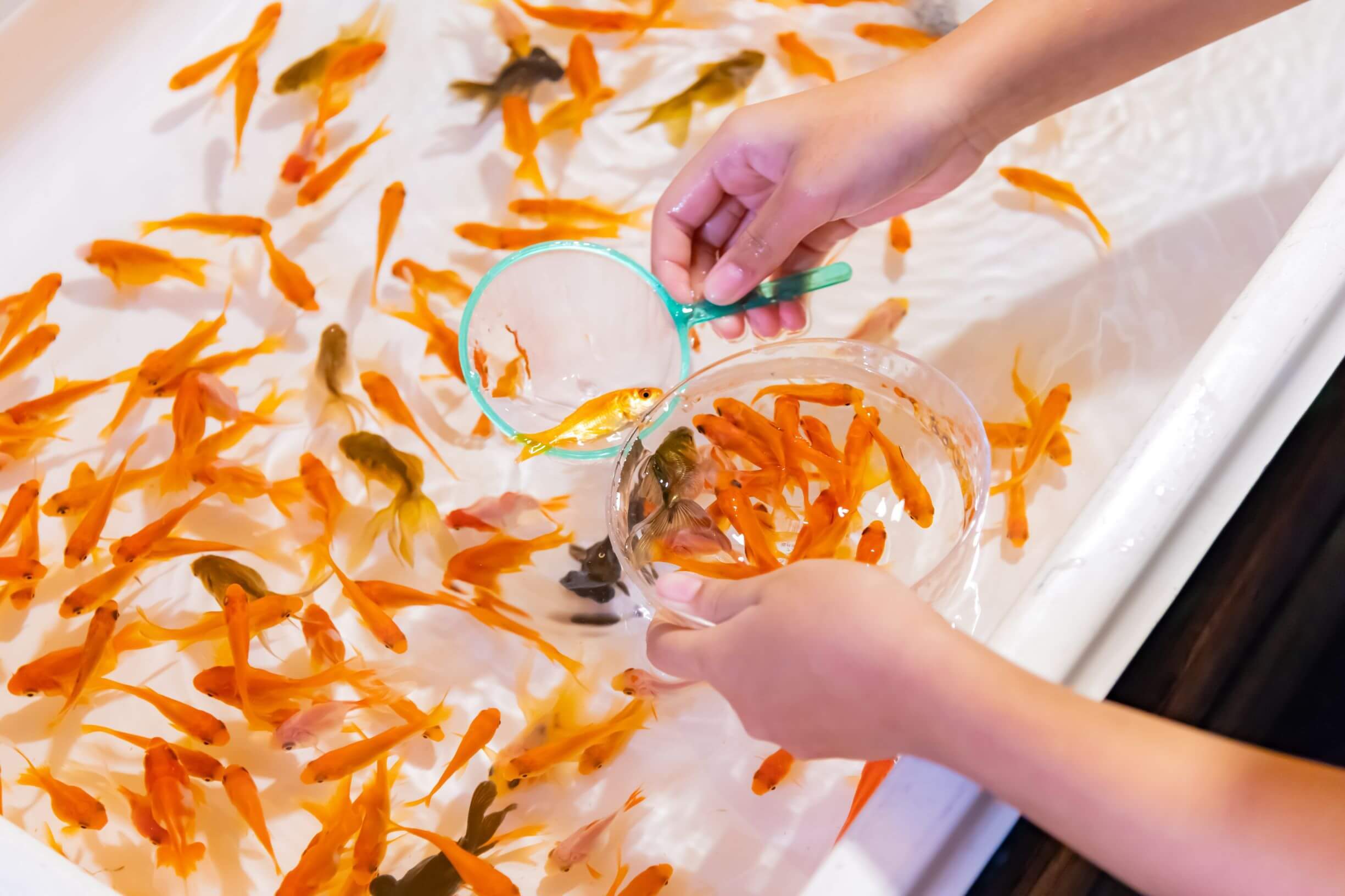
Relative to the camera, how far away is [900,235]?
1218 millimetres

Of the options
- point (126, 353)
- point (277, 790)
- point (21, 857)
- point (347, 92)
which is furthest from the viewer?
point (347, 92)

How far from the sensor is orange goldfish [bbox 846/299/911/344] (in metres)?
1.17

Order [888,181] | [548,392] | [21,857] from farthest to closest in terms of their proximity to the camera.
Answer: [548,392], [888,181], [21,857]

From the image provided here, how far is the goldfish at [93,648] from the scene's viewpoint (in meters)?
1.00

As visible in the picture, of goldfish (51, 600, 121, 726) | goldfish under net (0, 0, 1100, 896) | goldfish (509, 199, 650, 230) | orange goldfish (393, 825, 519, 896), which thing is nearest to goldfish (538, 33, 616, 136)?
goldfish under net (0, 0, 1100, 896)

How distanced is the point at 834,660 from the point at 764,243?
0.45 m

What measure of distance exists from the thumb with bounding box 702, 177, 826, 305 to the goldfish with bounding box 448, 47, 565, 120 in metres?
0.56

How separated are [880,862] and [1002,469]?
601mm

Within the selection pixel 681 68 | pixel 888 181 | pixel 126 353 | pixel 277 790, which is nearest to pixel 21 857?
pixel 277 790

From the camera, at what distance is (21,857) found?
0.68 m

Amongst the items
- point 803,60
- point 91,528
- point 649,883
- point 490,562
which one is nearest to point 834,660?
point 649,883

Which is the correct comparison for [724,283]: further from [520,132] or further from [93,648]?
[93,648]

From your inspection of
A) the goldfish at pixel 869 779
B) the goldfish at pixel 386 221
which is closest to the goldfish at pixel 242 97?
the goldfish at pixel 386 221

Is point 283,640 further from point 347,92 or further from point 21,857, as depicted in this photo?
point 347,92
